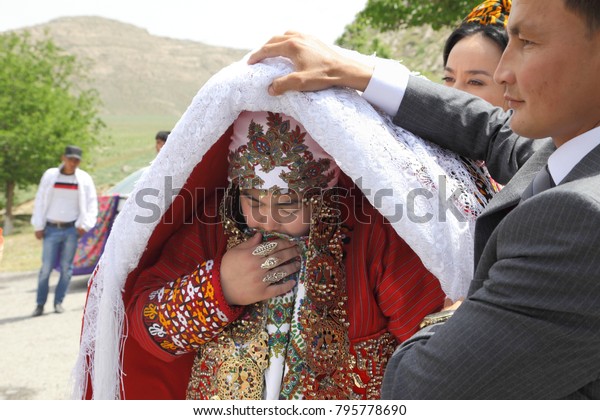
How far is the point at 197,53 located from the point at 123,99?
34.0 m

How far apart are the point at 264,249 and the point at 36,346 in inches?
203

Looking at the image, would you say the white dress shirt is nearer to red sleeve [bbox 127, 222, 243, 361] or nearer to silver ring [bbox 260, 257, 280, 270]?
silver ring [bbox 260, 257, 280, 270]

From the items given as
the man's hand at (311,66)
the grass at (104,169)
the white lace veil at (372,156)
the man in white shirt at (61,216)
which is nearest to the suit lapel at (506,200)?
the white lace veil at (372,156)

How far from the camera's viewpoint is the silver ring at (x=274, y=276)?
6.83 ft

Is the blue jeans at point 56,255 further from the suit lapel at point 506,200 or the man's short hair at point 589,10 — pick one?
the man's short hair at point 589,10

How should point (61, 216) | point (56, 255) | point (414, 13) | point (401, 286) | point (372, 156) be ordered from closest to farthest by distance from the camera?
point (372, 156)
point (401, 286)
point (61, 216)
point (56, 255)
point (414, 13)

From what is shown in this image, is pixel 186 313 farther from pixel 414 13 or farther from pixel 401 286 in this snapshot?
pixel 414 13

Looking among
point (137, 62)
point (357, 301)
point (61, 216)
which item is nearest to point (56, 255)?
point (61, 216)

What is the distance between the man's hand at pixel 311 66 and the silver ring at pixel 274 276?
58 cm

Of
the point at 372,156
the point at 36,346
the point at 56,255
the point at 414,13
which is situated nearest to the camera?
the point at 372,156

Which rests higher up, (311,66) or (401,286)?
(311,66)

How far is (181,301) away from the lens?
213 cm

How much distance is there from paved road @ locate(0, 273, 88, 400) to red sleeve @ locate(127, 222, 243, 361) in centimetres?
280

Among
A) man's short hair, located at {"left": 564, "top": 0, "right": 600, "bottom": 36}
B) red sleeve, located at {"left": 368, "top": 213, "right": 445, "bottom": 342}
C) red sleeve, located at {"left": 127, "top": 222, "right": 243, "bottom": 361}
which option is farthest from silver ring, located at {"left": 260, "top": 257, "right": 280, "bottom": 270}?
man's short hair, located at {"left": 564, "top": 0, "right": 600, "bottom": 36}
